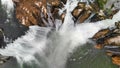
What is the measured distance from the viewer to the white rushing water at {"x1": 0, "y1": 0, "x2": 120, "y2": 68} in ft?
28.5

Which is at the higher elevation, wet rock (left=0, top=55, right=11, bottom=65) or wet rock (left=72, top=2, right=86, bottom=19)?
wet rock (left=72, top=2, right=86, bottom=19)

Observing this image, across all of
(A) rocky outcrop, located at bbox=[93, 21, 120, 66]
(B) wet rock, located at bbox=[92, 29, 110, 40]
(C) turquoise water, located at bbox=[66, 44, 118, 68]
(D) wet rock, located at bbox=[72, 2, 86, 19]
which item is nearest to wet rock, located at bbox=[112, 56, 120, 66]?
(A) rocky outcrop, located at bbox=[93, 21, 120, 66]

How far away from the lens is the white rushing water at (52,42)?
867 centimetres

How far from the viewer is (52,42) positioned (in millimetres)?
9359

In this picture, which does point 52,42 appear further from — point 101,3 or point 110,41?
point 101,3

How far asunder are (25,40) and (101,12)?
272 centimetres

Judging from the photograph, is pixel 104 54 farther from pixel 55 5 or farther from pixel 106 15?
pixel 55 5

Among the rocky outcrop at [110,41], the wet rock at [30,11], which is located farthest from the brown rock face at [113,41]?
the wet rock at [30,11]

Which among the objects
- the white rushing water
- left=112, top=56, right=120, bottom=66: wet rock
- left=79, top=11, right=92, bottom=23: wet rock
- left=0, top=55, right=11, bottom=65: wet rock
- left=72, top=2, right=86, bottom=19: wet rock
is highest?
left=72, top=2, right=86, bottom=19: wet rock

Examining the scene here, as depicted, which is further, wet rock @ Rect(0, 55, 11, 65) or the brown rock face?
the brown rock face

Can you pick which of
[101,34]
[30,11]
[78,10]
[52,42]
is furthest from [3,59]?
[101,34]

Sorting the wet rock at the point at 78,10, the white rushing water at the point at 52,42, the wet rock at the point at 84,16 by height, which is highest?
the wet rock at the point at 78,10

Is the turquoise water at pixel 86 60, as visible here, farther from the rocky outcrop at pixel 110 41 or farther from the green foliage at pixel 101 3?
the green foliage at pixel 101 3

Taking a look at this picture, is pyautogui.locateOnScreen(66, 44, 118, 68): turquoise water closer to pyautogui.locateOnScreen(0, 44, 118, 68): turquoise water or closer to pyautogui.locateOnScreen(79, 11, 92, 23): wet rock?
pyautogui.locateOnScreen(0, 44, 118, 68): turquoise water
